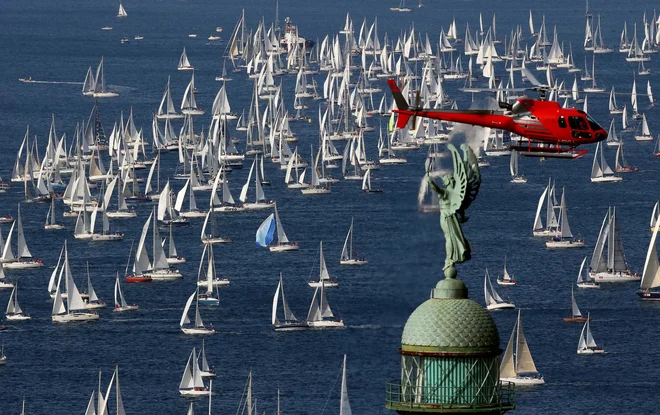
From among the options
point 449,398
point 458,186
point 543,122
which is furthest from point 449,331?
point 543,122

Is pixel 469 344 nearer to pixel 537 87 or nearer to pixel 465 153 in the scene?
pixel 465 153

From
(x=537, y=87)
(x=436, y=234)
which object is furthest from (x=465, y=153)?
(x=537, y=87)

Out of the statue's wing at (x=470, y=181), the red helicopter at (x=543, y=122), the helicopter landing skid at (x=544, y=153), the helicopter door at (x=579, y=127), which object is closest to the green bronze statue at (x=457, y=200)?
the statue's wing at (x=470, y=181)

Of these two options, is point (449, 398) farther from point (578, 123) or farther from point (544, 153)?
point (578, 123)

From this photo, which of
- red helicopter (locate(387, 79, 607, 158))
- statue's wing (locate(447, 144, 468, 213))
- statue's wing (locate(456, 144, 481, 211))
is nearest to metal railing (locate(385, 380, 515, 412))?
statue's wing (locate(447, 144, 468, 213))

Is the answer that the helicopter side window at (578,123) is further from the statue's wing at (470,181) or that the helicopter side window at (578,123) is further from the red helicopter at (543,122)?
the statue's wing at (470,181)
